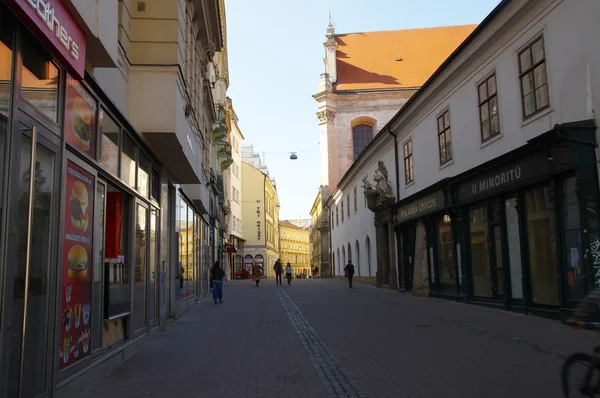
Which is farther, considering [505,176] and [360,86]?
[360,86]

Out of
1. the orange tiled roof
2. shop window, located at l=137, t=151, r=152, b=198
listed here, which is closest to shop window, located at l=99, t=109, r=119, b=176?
Result: shop window, located at l=137, t=151, r=152, b=198

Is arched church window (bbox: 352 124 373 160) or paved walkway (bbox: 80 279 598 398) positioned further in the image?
arched church window (bbox: 352 124 373 160)

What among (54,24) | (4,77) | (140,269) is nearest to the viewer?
(4,77)

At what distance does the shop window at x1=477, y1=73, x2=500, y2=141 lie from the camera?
15336 mm

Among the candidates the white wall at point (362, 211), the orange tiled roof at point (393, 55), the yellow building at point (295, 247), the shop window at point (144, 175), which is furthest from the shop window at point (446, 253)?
the yellow building at point (295, 247)

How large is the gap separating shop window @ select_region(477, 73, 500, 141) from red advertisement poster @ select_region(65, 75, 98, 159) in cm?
1125

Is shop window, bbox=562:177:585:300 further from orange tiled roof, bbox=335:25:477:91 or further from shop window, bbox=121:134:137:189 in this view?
orange tiled roof, bbox=335:25:477:91

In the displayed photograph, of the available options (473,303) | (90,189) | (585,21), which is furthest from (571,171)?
(90,189)

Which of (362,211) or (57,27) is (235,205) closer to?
(362,211)

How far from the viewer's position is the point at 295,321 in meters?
14.3

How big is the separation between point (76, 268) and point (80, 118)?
5.89ft

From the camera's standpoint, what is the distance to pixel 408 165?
79.5ft

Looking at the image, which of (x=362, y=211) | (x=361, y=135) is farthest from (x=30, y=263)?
(x=361, y=135)

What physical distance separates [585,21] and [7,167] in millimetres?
10910
